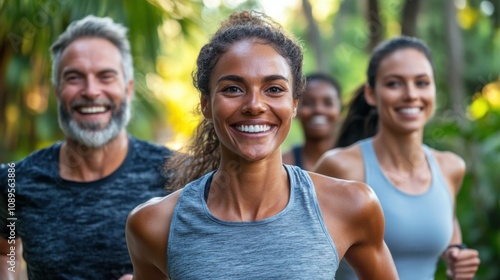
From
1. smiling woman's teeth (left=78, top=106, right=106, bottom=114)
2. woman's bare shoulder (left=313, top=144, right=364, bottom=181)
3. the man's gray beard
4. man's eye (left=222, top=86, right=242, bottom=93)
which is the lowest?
woman's bare shoulder (left=313, top=144, right=364, bottom=181)

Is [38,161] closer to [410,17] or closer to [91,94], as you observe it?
[91,94]

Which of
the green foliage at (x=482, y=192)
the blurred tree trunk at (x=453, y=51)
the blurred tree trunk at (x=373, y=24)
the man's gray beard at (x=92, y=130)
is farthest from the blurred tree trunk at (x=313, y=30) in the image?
the man's gray beard at (x=92, y=130)

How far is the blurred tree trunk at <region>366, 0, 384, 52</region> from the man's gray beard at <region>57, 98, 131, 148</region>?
3.78 metres

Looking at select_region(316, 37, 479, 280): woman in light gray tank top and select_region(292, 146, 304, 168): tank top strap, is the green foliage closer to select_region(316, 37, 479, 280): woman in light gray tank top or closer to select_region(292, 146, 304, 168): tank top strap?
select_region(292, 146, 304, 168): tank top strap

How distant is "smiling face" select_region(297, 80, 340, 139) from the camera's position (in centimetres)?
584

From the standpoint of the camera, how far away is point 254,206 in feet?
8.71

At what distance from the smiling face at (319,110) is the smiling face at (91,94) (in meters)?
2.02

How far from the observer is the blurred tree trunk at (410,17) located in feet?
24.3

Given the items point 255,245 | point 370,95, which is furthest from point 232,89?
point 370,95

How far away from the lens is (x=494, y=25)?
816cm

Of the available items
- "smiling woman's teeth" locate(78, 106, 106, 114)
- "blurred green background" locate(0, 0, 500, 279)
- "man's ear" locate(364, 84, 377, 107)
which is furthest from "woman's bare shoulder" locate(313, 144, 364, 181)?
"blurred green background" locate(0, 0, 500, 279)

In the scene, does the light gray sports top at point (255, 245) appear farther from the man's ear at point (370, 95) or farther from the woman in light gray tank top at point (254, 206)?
the man's ear at point (370, 95)

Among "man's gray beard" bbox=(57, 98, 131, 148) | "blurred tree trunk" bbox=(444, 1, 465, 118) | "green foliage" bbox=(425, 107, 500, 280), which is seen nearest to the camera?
"man's gray beard" bbox=(57, 98, 131, 148)

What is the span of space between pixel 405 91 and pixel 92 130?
1.60 meters
